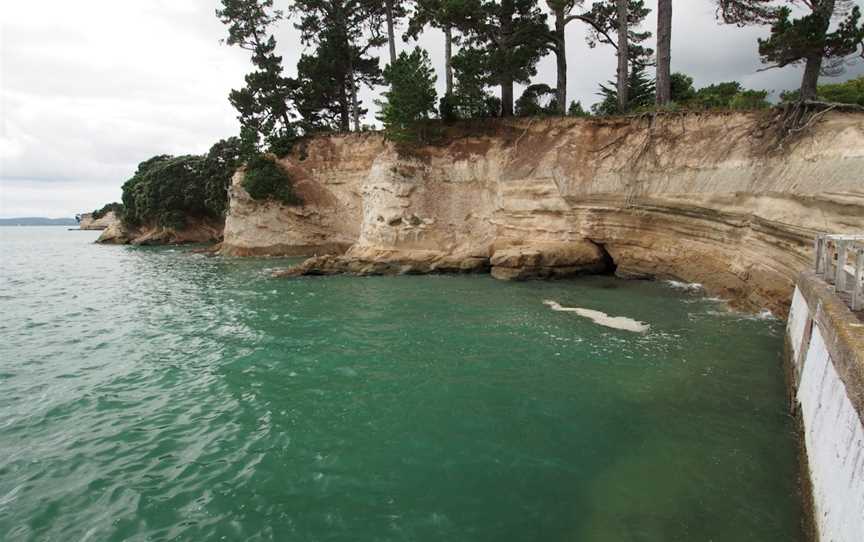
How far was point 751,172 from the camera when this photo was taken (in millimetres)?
15656

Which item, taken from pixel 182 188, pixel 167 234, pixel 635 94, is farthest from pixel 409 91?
pixel 167 234

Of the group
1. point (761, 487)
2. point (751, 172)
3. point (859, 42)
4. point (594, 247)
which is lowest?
point (761, 487)

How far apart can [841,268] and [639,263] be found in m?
13.4

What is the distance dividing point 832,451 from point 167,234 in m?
61.0

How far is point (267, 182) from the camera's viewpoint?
33688mm

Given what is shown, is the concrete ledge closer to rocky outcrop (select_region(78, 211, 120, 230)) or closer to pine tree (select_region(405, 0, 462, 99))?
pine tree (select_region(405, 0, 462, 99))

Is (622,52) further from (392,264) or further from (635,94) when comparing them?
(392,264)

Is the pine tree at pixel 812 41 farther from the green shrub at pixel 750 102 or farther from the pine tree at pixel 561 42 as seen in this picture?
the pine tree at pixel 561 42

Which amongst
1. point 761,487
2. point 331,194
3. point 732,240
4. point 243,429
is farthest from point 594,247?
point 331,194

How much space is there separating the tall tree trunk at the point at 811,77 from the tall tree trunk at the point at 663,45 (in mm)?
5606

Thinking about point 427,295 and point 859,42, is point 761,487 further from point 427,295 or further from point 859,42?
point 859,42

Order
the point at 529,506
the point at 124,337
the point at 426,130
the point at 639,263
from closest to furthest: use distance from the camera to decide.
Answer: the point at 529,506 < the point at 124,337 < the point at 639,263 < the point at 426,130

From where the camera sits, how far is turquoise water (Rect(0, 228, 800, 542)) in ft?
17.2

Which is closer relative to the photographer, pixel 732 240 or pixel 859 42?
pixel 859 42
